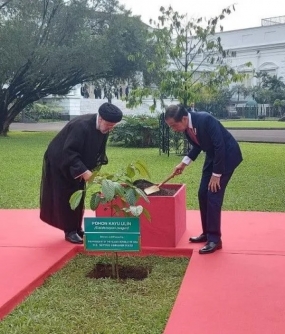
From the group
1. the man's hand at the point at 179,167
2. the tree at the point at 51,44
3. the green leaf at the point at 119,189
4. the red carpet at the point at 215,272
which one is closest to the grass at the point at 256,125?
the tree at the point at 51,44

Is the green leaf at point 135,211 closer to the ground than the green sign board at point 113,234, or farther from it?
farther from it

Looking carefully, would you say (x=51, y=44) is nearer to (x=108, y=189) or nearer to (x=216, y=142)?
(x=216, y=142)

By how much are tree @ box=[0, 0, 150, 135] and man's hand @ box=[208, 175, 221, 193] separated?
652 inches

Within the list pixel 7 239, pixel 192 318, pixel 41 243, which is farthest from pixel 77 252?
pixel 192 318

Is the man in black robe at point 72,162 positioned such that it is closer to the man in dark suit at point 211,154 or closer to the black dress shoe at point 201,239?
the man in dark suit at point 211,154

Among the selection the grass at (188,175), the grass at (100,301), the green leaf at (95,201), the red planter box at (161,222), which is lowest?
the grass at (188,175)

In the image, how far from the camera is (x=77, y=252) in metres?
4.86

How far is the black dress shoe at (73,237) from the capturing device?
5.00 metres

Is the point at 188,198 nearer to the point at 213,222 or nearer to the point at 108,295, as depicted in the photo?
the point at 213,222

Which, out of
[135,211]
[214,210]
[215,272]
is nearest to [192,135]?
[214,210]

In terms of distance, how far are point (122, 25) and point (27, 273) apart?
65.2 ft

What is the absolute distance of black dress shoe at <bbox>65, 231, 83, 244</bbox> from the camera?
16.4 feet

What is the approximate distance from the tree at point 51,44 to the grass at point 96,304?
1691 cm

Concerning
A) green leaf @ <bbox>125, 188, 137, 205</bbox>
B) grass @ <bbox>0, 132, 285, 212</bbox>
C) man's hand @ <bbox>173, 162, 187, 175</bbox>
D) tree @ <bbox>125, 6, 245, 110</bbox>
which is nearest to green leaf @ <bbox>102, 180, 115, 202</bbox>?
green leaf @ <bbox>125, 188, 137, 205</bbox>
